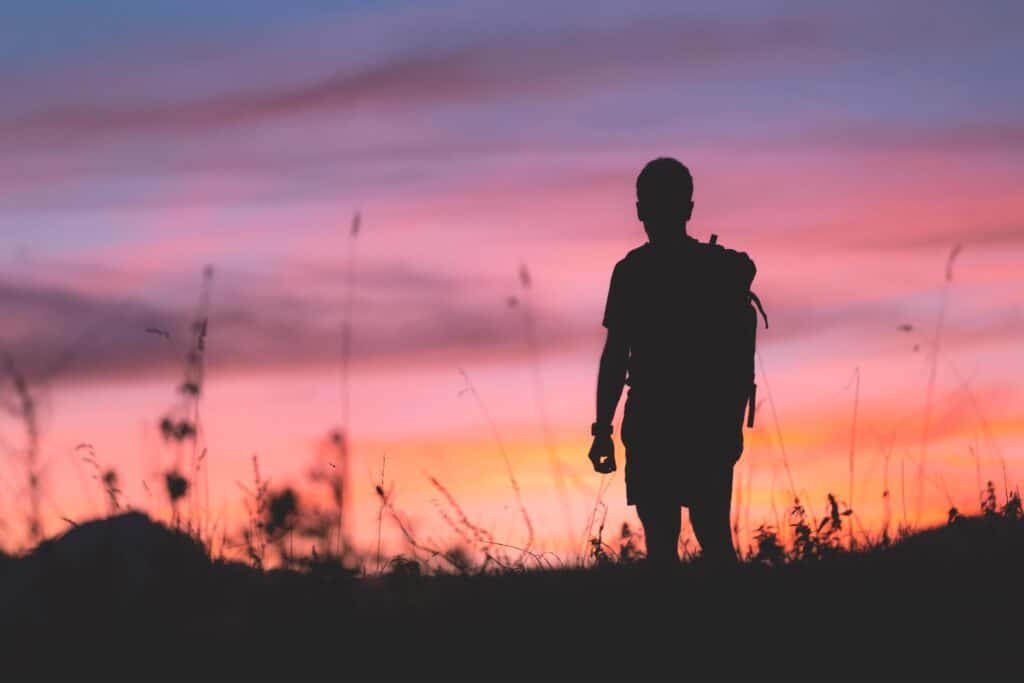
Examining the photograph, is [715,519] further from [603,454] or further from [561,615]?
[561,615]

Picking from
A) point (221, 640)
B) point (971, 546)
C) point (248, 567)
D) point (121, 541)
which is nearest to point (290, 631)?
point (221, 640)

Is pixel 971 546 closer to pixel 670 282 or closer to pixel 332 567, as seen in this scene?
pixel 670 282

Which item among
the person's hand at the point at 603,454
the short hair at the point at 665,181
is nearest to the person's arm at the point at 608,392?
the person's hand at the point at 603,454

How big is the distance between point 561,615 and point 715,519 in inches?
51.2

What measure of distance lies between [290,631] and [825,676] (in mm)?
2164

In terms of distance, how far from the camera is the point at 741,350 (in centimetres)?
698

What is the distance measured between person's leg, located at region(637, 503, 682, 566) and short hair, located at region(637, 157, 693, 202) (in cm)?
155

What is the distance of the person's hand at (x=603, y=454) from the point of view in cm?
692

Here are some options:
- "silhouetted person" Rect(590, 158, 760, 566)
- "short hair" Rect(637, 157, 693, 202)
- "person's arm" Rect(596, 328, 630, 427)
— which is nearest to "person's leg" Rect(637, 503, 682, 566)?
"silhouetted person" Rect(590, 158, 760, 566)

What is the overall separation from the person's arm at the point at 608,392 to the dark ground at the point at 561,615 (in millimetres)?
599

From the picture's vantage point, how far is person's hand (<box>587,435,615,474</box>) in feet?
22.7

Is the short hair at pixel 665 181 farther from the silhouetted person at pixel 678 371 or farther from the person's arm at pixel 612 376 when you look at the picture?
the person's arm at pixel 612 376

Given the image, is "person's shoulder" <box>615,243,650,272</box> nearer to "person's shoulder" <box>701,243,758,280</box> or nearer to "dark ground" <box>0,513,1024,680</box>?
"person's shoulder" <box>701,243,758,280</box>

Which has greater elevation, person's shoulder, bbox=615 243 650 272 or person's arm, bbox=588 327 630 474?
person's shoulder, bbox=615 243 650 272
